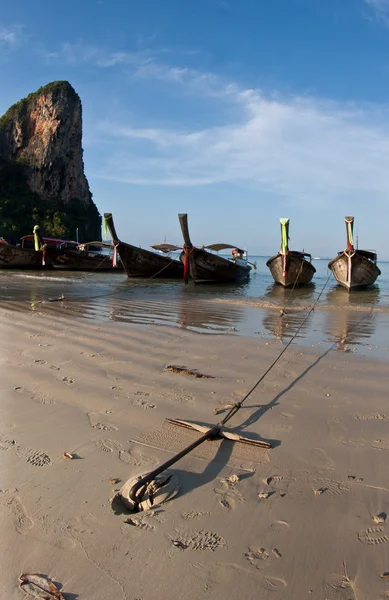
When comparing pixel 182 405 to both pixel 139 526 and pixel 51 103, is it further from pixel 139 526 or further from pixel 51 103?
pixel 51 103

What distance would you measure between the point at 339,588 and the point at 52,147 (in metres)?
78.2

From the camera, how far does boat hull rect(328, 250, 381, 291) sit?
671 inches

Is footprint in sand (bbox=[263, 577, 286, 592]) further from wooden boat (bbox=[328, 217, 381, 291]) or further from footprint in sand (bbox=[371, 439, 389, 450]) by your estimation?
wooden boat (bbox=[328, 217, 381, 291])

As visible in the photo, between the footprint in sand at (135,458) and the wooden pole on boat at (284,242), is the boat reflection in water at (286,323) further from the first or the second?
the wooden pole on boat at (284,242)

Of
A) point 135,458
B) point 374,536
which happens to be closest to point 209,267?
point 135,458

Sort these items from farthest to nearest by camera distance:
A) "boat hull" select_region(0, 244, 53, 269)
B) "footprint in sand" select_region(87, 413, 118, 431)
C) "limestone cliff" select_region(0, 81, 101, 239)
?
"limestone cliff" select_region(0, 81, 101, 239) → "boat hull" select_region(0, 244, 53, 269) → "footprint in sand" select_region(87, 413, 118, 431)

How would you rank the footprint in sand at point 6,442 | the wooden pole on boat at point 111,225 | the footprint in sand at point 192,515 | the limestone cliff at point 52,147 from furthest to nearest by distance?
the limestone cliff at point 52,147 → the wooden pole on boat at point 111,225 → the footprint in sand at point 6,442 → the footprint in sand at point 192,515

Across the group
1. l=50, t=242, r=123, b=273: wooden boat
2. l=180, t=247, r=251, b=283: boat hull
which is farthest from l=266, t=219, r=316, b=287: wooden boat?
l=50, t=242, r=123, b=273: wooden boat

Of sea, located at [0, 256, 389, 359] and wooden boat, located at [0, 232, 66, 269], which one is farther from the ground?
wooden boat, located at [0, 232, 66, 269]

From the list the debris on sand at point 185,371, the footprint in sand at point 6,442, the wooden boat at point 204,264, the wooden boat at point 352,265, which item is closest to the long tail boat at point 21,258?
the wooden boat at point 204,264

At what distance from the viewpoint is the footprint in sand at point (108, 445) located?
8.82 feet

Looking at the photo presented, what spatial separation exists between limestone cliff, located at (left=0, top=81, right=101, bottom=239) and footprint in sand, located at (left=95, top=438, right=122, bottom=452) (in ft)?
225

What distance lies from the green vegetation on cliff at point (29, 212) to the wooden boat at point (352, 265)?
50841mm

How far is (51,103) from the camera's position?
2886 inches
